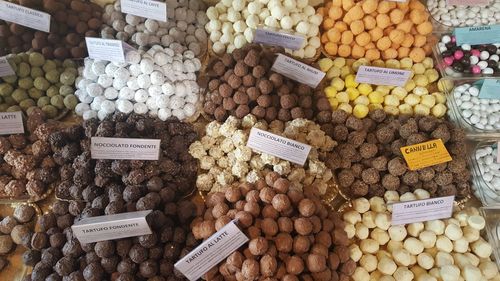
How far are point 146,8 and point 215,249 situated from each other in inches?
51.6

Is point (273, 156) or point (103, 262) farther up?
point (273, 156)

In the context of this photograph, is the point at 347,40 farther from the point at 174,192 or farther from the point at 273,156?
the point at 174,192

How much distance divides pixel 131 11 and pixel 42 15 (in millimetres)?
479

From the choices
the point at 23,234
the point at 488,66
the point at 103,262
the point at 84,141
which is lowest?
the point at 23,234

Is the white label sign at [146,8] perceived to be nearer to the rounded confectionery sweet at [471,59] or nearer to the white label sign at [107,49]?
the white label sign at [107,49]

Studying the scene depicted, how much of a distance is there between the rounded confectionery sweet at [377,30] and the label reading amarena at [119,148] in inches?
48.8

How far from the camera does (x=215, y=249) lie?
1.39 meters

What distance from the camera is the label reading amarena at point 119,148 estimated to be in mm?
1698

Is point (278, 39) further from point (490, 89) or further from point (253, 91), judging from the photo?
point (490, 89)

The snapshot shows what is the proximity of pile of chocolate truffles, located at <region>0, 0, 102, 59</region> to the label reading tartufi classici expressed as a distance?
2120mm

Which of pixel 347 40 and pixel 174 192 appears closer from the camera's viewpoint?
pixel 174 192

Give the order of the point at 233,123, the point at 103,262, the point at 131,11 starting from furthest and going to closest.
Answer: the point at 131,11 → the point at 233,123 → the point at 103,262

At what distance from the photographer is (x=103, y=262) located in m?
1.44

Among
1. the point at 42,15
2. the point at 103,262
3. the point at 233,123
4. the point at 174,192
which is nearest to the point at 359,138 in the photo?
the point at 233,123
